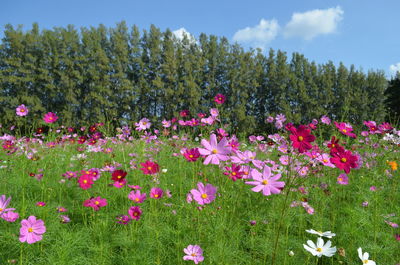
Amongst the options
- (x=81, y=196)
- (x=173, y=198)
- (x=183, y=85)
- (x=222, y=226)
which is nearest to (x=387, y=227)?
(x=222, y=226)

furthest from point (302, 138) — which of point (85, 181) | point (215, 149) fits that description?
point (85, 181)

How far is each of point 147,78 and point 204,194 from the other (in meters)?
20.7

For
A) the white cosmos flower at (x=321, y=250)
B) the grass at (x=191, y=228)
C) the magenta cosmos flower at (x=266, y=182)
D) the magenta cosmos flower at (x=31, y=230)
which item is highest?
the magenta cosmos flower at (x=266, y=182)

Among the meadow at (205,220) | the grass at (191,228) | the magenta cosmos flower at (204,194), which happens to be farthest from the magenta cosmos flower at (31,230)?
the magenta cosmos flower at (204,194)

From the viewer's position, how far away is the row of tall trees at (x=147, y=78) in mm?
19234

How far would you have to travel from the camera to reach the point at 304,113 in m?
23.5

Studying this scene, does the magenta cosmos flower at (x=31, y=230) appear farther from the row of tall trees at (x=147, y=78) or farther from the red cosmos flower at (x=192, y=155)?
the row of tall trees at (x=147, y=78)

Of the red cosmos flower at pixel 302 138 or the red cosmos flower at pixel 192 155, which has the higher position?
the red cosmos flower at pixel 302 138

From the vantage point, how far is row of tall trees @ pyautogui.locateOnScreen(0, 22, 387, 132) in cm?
1923

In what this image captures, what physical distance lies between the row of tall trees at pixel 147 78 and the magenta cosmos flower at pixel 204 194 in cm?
1641

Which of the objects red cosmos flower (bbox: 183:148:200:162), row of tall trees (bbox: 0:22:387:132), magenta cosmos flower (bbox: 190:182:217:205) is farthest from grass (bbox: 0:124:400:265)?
row of tall trees (bbox: 0:22:387:132)

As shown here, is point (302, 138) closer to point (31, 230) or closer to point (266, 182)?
point (266, 182)

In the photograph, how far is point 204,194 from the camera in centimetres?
148

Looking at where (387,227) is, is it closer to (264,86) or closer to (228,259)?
(228,259)
